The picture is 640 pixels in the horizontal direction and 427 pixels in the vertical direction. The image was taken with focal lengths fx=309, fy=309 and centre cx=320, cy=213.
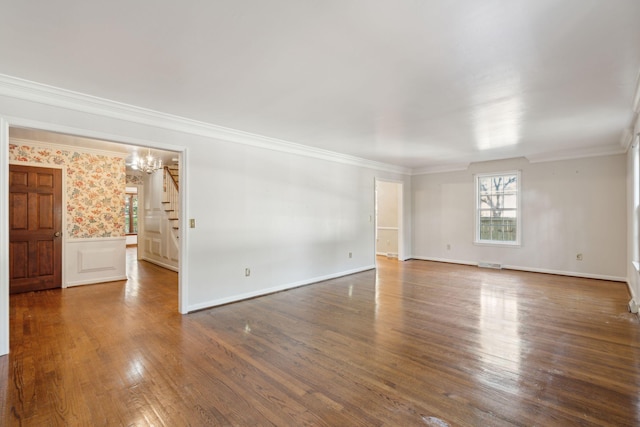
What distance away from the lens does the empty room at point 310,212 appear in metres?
1.94

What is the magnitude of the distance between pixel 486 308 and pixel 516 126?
2.46m

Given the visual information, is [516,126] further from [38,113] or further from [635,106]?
[38,113]

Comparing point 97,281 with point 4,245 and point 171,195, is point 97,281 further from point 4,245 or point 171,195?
point 4,245

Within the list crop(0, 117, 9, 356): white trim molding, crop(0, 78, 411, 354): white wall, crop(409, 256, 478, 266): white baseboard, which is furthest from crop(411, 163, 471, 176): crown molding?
crop(0, 117, 9, 356): white trim molding

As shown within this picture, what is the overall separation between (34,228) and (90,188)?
3.32ft

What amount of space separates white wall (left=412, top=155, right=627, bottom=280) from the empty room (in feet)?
0.14

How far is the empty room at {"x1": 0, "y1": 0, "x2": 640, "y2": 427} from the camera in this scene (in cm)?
194

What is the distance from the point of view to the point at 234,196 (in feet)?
14.4

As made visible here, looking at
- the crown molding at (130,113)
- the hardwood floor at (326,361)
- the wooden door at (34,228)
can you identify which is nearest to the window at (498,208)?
the hardwood floor at (326,361)

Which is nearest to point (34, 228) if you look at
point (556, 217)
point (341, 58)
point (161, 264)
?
point (161, 264)

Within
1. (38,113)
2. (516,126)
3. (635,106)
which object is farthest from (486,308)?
(38,113)

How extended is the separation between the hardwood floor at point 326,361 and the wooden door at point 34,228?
0.47 m

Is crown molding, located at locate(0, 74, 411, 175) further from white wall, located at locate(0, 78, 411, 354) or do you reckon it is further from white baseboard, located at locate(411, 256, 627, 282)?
white baseboard, located at locate(411, 256, 627, 282)

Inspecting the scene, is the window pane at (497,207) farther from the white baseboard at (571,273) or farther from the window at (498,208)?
the white baseboard at (571,273)
